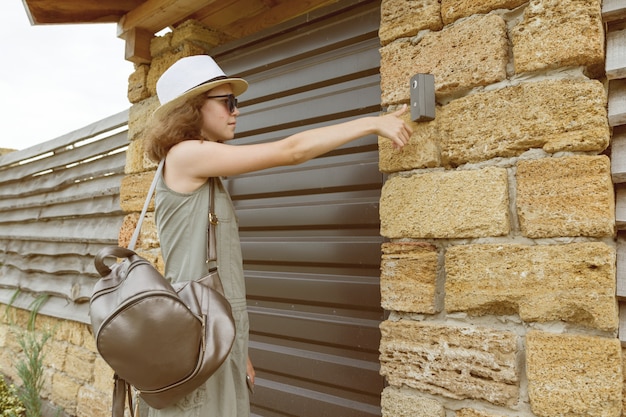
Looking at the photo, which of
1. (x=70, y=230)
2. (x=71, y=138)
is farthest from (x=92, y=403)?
(x=71, y=138)

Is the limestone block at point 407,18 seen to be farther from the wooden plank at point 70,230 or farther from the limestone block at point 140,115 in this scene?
the wooden plank at point 70,230

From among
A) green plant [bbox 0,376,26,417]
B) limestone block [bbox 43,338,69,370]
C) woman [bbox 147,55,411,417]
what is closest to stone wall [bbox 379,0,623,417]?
woman [bbox 147,55,411,417]

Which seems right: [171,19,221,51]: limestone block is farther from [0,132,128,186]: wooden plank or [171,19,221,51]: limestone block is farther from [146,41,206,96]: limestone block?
[0,132,128,186]: wooden plank

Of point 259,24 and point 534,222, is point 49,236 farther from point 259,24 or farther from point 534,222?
point 534,222

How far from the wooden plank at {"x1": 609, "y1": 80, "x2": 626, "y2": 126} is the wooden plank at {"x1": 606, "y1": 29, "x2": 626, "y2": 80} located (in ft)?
0.13

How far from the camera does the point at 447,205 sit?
1.89 meters

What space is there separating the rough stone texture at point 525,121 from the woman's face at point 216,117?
2.80ft

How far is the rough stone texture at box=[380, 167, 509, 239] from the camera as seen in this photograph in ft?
5.82

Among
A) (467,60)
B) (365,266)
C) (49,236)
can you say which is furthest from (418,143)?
(49,236)

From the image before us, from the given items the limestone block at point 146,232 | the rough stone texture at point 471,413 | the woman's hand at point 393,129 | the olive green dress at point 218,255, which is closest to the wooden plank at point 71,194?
the limestone block at point 146,232

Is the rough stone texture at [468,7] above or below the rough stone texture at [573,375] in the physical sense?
above

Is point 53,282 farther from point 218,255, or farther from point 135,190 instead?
point 218,255

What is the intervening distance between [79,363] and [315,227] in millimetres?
2979

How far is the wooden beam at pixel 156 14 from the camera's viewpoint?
3158 mm
